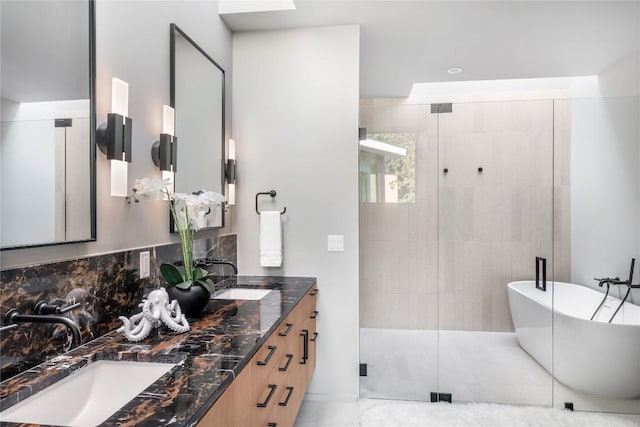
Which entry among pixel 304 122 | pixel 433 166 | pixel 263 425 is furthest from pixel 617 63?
pixel 263 425

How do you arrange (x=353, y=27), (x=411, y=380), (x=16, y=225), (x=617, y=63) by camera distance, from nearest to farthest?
(x=16, y=225)
(x=353, y=27)
(x=411, y=380)
(x=617, y=63)

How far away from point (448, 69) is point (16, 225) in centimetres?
330

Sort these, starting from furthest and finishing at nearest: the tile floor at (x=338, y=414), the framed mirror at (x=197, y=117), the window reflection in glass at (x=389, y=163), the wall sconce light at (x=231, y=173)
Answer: the window reflection in glass at (x=389, y=163), the wall sconce light at (x=231, y=173), the tile floor at (x=338, y=414), the framed mirror at (x=197, y=117)

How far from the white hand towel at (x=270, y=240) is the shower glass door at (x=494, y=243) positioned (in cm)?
132

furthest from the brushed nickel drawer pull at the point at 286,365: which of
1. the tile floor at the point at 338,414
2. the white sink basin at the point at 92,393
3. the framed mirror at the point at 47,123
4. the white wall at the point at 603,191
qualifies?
the white wall at the point at 603,191

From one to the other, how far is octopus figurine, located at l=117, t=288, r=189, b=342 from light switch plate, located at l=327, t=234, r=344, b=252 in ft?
4.38

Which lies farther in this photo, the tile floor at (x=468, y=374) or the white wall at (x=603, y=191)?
the white wall at (x=603, y=191)

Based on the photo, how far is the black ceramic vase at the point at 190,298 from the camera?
1530 millimetres

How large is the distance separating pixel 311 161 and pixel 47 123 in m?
1.67

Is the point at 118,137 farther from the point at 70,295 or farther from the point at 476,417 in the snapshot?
the point at 476,417

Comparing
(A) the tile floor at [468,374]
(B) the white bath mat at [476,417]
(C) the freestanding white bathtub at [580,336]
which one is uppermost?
(C) the freestanding white bathtub at [580,336]

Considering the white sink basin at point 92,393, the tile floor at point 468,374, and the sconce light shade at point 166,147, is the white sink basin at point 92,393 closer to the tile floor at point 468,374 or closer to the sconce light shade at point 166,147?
the sconce light shade at point 166,147

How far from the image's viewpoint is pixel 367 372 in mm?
2879

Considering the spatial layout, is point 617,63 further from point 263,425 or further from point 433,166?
point 263,425
